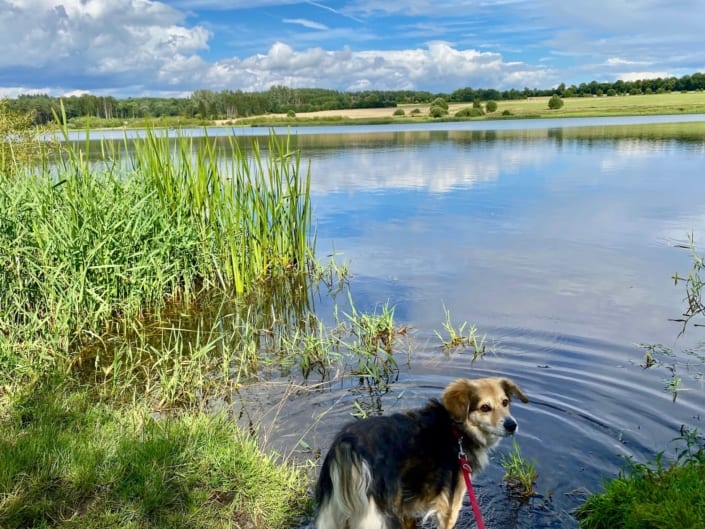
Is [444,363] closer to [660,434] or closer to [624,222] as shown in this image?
[660,434]

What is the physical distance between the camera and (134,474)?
3.88 meters

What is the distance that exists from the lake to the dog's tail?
4.15ft

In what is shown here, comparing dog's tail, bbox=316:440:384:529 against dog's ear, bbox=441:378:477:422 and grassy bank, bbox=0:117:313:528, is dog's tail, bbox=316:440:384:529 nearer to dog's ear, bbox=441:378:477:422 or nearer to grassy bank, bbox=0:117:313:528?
grassy bank, bbox=0:117:313:528

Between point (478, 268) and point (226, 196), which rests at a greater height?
point (226, 196)

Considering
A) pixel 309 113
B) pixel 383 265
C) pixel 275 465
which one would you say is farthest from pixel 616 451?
pixel 309 113

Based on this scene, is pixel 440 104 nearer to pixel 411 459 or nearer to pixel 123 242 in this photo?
pixel 123 242

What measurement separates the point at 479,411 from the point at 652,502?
3.90 ft

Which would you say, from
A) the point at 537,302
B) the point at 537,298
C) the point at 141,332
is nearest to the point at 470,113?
the point at 537,298

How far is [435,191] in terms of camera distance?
65.6ft

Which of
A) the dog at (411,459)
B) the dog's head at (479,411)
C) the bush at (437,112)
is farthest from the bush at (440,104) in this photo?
the dog at (411,459)

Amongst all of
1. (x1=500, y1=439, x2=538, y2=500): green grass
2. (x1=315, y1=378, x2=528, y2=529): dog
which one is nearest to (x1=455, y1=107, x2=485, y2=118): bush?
(x1=500, y1=439, x2=538, y2=500): green grass

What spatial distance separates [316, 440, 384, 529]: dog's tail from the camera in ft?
10.6

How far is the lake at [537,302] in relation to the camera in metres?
5.16

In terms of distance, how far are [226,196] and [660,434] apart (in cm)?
698
